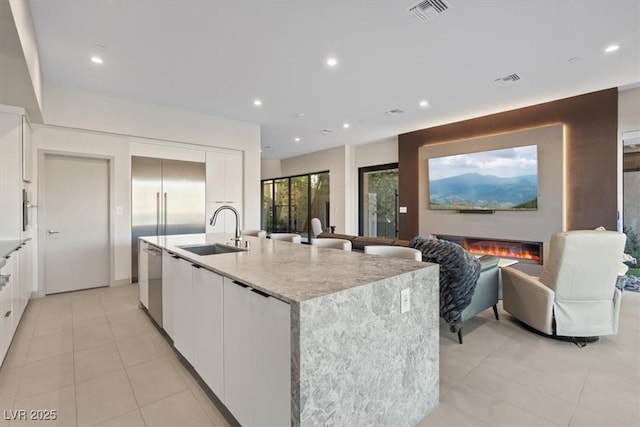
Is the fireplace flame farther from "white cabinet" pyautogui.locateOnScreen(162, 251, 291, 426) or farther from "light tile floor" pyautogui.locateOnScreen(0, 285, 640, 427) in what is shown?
"white cabinet" pyautogui.locateOnScreen(162, 251, 291, 426)

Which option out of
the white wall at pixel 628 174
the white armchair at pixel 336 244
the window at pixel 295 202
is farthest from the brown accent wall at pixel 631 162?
the window at pixel 295 202

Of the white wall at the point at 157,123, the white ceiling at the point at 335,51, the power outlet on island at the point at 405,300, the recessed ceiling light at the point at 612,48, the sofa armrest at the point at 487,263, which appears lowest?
the sofa armrest at the point at 487,263

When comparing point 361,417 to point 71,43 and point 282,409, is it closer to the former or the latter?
point 282,409

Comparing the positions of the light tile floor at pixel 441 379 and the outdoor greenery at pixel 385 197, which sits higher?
the outdoor greenery at pixel 385 197

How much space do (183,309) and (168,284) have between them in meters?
0.44

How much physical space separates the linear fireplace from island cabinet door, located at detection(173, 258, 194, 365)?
5586 mm

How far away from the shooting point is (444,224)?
634cm

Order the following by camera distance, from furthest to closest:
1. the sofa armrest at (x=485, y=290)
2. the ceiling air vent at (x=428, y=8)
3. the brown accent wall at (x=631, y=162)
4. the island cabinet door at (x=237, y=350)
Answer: the brown accent wall at (x=631, y=162) → the sofa armrest at (x=485, y=290) → the ceiling air vent at (x=428, y=8) → the island cabinet door at (x=237, y=350)

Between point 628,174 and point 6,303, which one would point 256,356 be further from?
point 628,174

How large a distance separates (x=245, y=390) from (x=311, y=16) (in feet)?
9.95

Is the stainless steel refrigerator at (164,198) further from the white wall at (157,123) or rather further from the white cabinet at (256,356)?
the white cabinet at (256,356)

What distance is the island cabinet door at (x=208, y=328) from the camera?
1.74m

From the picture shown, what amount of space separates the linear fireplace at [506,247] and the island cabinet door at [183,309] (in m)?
5.59

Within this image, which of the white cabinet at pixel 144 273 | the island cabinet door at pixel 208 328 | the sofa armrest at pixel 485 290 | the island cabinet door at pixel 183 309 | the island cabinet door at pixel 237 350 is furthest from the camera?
the white cabinet at pixel 144 273
